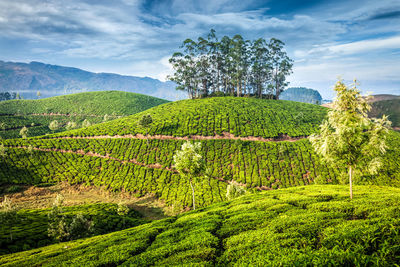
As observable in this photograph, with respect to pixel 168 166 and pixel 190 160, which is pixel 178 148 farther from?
pixel 190 160

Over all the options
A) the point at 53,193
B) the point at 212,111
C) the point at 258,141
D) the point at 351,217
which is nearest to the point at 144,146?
the point at 53,193

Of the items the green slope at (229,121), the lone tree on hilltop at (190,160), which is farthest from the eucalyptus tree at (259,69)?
the lone tree on hilltop at (190,160)

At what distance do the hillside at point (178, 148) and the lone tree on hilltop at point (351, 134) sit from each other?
30822 millimetres

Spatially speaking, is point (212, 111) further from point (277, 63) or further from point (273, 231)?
point (273, 231)

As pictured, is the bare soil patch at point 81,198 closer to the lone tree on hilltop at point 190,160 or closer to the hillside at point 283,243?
the lone tree on hilltop at point 190,160

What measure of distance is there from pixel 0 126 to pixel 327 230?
166 meters

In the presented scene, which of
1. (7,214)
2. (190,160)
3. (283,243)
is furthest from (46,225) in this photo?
(283,243)

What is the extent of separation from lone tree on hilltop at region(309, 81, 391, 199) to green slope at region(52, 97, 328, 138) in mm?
49488

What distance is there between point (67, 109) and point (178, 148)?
143 m

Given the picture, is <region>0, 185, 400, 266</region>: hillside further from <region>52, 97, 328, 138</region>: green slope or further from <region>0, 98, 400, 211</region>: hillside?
<region>52, 97, 328, 138</region>: green slope

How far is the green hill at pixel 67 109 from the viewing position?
411ft

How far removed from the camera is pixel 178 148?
65.2m

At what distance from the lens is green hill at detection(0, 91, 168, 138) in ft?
411

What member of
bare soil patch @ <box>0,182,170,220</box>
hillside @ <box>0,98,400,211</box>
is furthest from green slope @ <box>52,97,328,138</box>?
bare soil patch @ <box>0,182,170,220</box>
